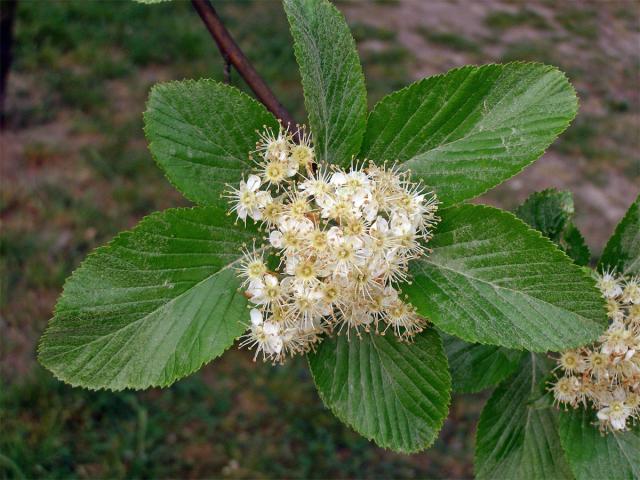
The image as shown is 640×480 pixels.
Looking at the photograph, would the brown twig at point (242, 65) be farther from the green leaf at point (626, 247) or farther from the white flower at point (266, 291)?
the green leaf at point (626, 247)

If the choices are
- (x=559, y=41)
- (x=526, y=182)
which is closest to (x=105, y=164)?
(x=526, y=182)

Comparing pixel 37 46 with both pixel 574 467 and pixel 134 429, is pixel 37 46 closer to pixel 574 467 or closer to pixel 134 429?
pixel 134 429

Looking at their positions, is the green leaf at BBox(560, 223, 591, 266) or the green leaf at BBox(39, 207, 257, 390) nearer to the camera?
the green leaf at BBox(39, 207, 257, 390)

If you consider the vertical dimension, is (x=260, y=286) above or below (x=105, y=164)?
above

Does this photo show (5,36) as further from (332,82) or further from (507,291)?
(507,291)

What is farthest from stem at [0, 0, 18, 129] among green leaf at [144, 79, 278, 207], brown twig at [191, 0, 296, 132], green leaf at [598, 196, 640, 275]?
green leaf at [598, 196, 640, 275]

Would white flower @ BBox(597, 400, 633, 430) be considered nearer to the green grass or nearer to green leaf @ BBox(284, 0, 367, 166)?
green leaf @ BBox(284, 0, 367, 166)

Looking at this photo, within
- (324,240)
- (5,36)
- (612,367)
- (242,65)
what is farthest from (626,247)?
(5,36)
